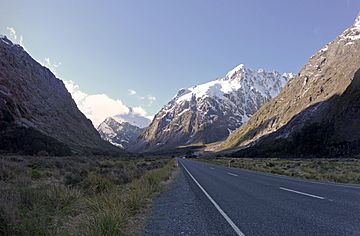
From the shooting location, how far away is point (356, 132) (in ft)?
286

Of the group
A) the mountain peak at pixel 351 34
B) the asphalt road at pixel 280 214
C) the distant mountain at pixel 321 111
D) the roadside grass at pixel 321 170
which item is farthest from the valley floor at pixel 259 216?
the mountain peak at pixel 351 34

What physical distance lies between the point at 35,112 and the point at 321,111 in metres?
102

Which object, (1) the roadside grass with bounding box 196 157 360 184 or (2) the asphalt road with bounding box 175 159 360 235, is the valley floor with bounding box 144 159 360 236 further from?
(1) the roadside grass with bounding box 196 157 360 184

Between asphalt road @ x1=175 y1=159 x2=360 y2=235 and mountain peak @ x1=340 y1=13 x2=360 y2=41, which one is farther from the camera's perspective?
mountain peak @ x1=340 y1=13 x2=360 y2=41

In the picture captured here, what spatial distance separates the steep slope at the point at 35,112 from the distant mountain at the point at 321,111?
70.3m

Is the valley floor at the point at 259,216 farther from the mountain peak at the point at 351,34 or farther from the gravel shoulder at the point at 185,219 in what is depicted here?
the mountain peak at the point at 351,34

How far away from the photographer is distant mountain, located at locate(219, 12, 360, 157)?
305 ft

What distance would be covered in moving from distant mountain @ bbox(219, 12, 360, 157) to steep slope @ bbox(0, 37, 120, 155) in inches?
2769

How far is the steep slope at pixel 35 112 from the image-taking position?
3069 inches

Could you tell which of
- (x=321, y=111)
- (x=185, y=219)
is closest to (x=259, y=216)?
(x=185, y=219)

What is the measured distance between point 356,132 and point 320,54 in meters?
123

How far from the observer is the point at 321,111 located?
121062mm

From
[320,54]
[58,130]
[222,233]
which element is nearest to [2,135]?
[58,130]

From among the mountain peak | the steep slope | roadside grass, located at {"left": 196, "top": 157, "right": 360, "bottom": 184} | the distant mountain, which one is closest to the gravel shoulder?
roadside grass, located at {"left": 196, "top": 157, "right": 360, "bottom": 184}
